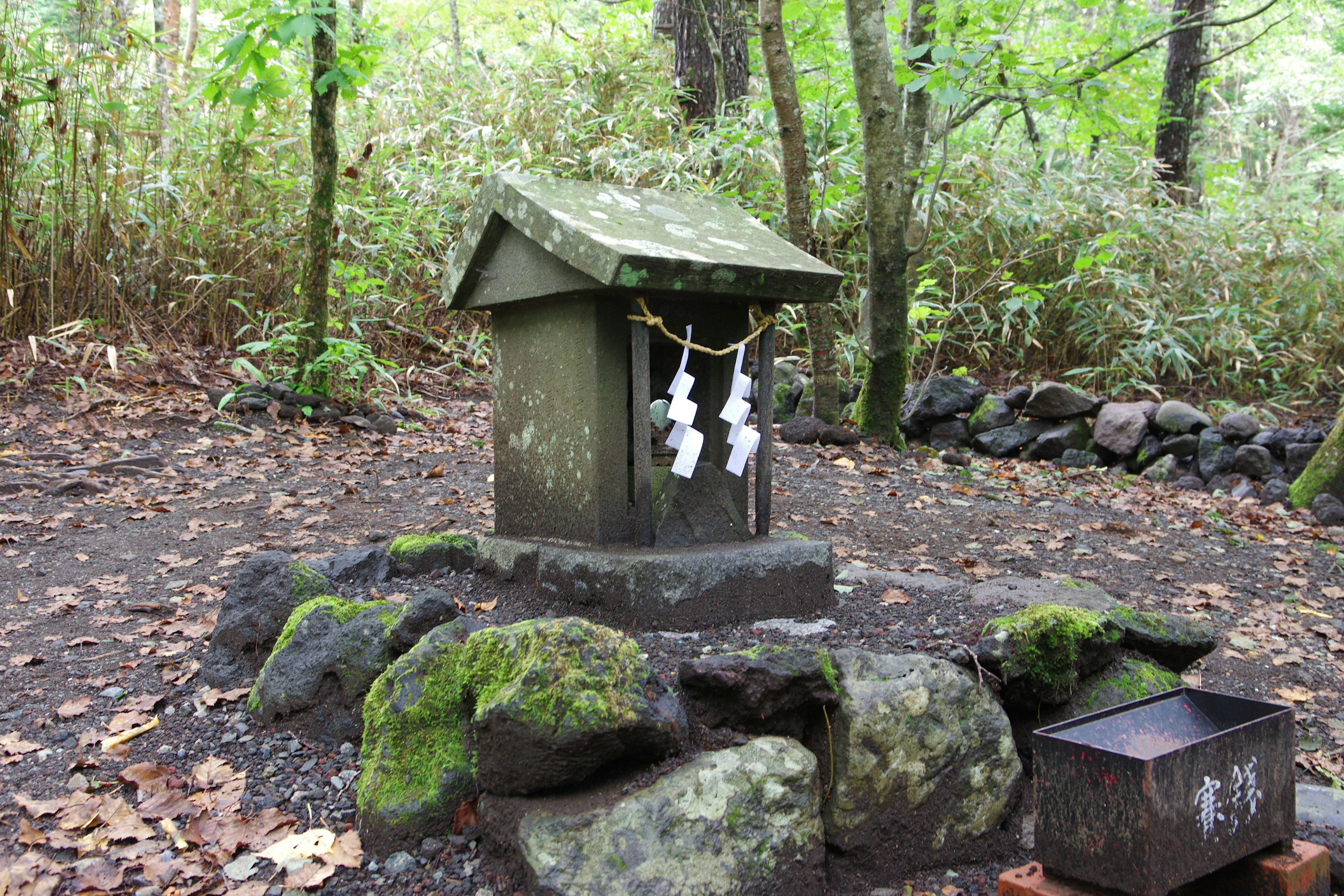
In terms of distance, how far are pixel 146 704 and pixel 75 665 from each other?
0.49 m

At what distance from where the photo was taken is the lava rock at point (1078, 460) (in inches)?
284

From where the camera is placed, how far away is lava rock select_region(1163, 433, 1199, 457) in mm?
6977

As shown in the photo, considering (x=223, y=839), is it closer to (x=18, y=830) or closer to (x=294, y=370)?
(x=18, y=830)

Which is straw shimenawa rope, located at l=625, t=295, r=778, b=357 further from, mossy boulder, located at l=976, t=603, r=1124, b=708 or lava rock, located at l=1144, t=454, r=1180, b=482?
lava rock, located at l=1144, t=454, r=1180, b=482

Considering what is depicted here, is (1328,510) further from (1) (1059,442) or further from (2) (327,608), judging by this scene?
(2) (327,608)

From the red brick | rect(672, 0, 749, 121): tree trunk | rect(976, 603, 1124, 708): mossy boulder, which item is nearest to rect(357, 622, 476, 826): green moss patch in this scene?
the red brick

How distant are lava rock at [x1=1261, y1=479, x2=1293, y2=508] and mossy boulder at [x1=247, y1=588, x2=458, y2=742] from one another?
588 centimetres

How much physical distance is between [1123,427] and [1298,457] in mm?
1142

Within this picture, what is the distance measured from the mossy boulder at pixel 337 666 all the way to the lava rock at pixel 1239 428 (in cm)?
636

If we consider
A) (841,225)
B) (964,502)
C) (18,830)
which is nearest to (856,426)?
(964,502)

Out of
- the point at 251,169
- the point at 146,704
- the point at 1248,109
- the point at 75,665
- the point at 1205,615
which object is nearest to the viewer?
the point at 146,704

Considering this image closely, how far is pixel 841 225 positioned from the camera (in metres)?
8.68

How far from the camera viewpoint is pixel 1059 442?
24.0 ft

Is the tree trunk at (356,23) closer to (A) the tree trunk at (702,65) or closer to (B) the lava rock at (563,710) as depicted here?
(A) the tree trunk at (702,65)
